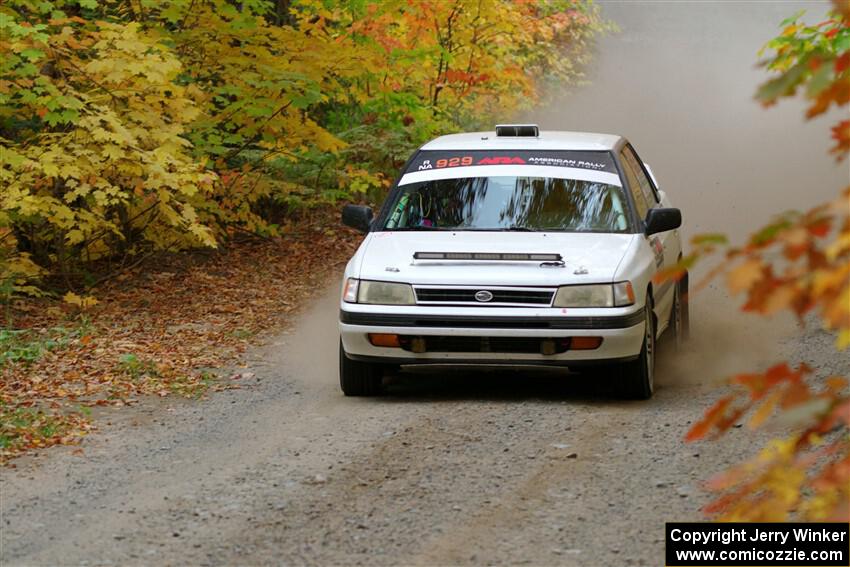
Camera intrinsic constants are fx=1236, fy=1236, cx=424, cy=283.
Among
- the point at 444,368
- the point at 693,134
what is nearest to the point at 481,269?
the point at 444,368

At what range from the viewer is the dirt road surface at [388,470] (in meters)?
5.54

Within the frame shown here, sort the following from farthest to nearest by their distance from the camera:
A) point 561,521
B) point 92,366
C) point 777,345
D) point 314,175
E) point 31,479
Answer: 1. point 314,175
2. point 777,345
3. point 92,366
4. point 31,479
5. point 561,521

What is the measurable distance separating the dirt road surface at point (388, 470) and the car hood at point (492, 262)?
2.93 ft

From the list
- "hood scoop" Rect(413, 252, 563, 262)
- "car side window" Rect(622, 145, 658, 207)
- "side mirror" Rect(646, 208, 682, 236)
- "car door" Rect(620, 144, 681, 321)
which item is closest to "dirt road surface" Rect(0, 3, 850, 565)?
"car door" Rect(620, 144, 681, 321)

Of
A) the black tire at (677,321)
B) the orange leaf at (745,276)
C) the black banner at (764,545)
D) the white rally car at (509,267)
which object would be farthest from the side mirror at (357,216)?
the orange leaf at (745,276)

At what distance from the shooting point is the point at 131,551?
5.53m

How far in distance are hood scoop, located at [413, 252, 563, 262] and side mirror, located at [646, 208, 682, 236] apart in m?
1.04

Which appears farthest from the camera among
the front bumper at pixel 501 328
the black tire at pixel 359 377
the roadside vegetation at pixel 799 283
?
the black tire at pixel 359 377

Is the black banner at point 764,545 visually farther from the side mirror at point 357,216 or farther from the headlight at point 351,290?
the side mirror at point 357,216

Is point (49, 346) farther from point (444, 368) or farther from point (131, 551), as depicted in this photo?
point (131, 551)

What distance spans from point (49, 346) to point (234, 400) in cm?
263

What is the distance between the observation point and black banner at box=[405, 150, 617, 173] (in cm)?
962

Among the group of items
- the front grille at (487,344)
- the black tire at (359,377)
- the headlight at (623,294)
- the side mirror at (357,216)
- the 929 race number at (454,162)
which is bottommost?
the black tire at (359,377)

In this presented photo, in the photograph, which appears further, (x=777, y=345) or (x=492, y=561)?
(x=777, y=345)
